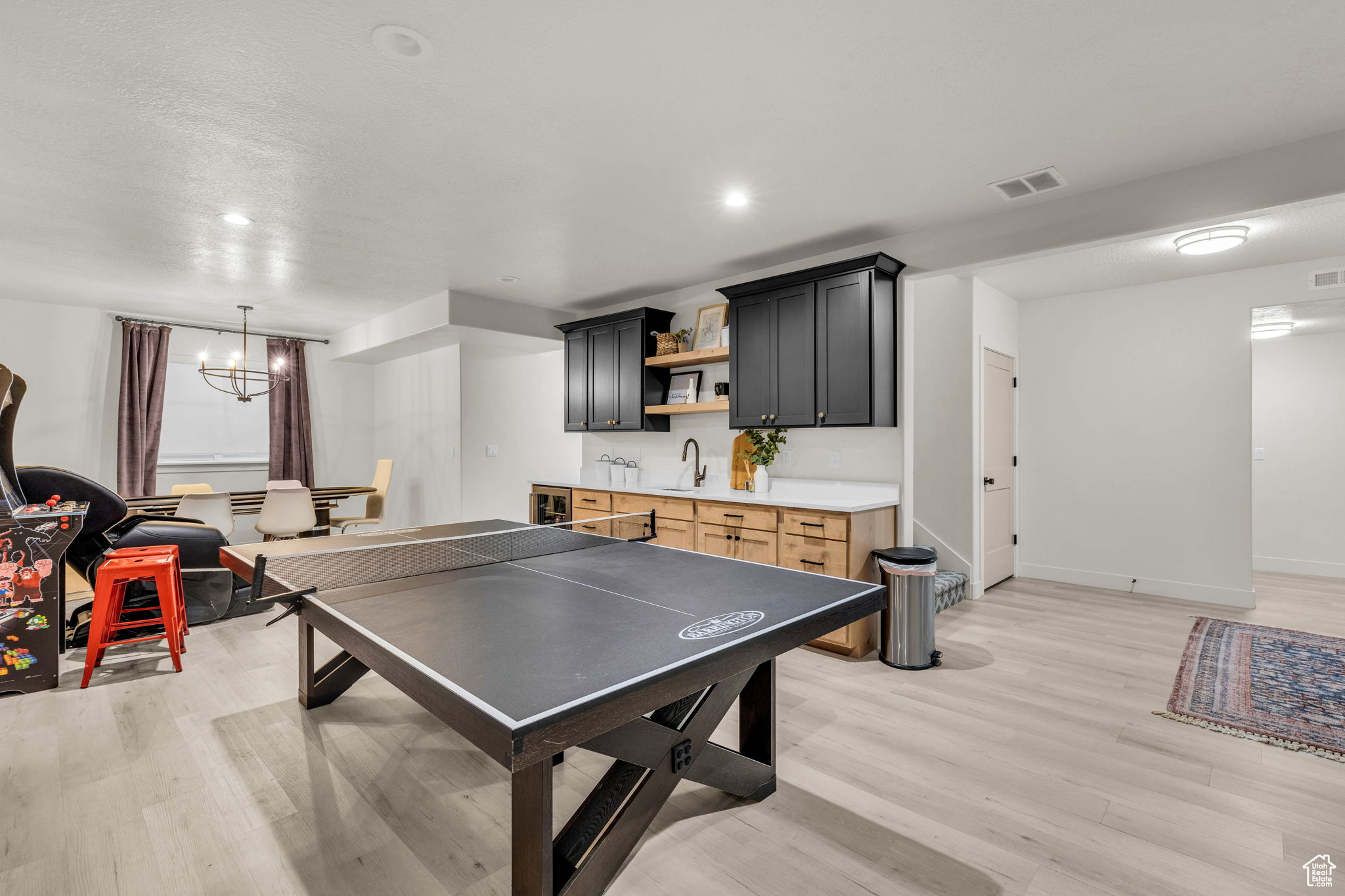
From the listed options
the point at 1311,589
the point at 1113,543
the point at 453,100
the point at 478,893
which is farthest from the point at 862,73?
the point at 1311,589

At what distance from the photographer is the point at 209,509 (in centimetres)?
503

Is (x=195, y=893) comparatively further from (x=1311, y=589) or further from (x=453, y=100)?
(x=1311, y=589)

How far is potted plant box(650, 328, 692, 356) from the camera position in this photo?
16.2ft

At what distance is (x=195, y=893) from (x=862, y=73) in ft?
10.6

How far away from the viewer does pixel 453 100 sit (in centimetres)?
230

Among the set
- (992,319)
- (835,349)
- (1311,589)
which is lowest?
(1311,589)

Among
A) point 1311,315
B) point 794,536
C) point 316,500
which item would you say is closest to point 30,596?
point 316,500

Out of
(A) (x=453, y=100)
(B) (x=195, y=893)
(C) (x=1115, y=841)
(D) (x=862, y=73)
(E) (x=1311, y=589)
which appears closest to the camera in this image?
(B) (x=195, y=893)

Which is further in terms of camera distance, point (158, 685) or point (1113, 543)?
point (1113, 543)

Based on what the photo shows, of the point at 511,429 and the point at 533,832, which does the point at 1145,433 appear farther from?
the point at 511,429

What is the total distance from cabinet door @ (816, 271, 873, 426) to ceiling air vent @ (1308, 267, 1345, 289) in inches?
136

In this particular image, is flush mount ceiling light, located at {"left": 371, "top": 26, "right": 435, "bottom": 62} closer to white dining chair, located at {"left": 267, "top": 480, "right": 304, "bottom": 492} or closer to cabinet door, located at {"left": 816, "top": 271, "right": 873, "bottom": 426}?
cabinet door, located at {"left": 816, "top": 271, "right": 873, "bottom": 426}

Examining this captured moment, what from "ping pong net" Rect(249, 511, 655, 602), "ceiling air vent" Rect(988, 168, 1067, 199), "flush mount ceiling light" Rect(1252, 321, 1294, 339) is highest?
"ceiling air vent" Rect(988, 168, 1067, 199)

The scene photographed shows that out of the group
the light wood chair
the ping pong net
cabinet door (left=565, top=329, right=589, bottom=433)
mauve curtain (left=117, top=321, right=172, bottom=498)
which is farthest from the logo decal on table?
mauve curtain (left=117, top=321, right=172, bottom=498)
